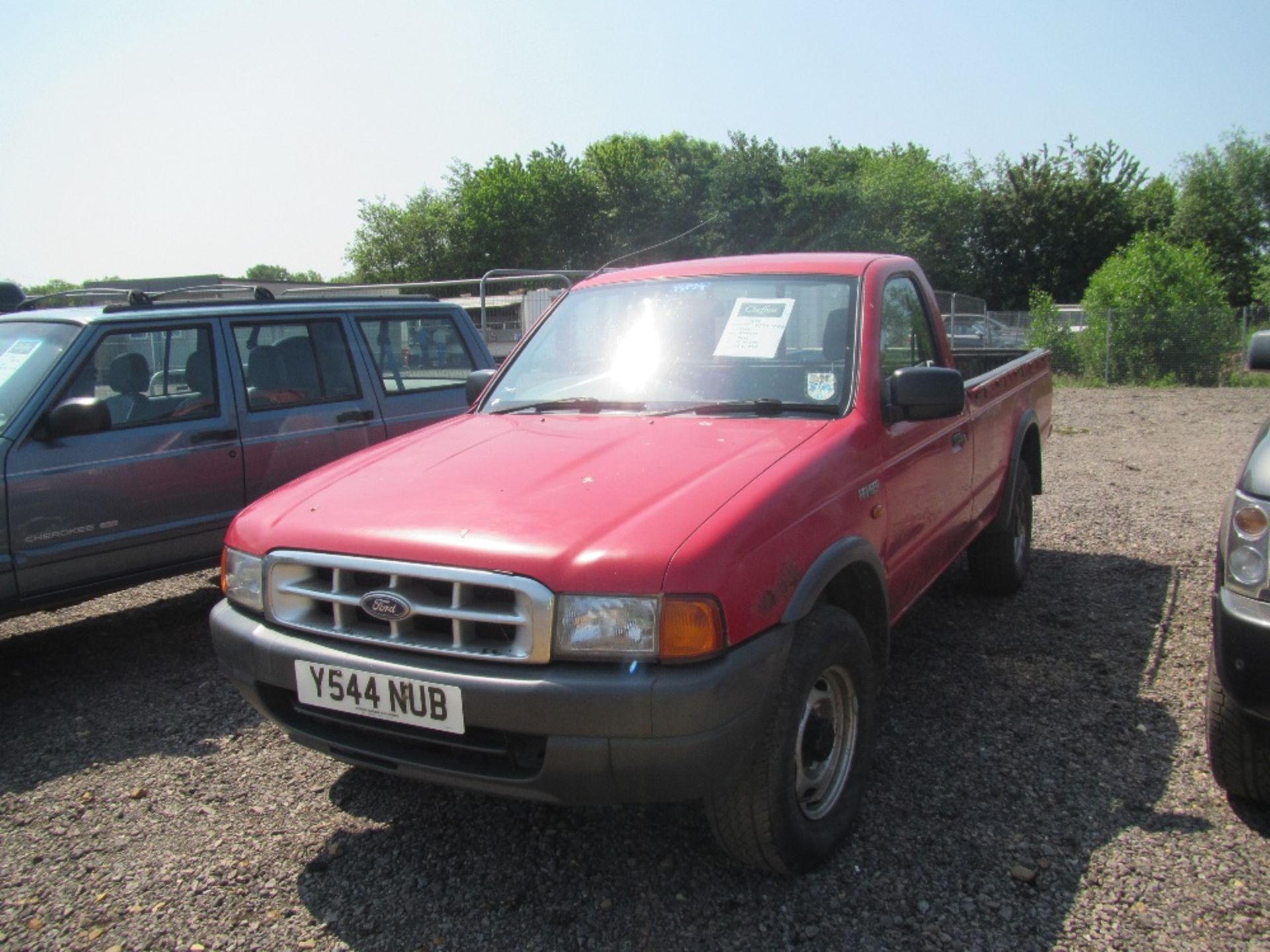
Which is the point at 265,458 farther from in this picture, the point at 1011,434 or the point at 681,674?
the point at 1011,434

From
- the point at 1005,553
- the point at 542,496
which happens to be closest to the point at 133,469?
the point at 542,496

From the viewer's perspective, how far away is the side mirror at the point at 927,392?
3186mm

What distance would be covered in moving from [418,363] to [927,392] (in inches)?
152

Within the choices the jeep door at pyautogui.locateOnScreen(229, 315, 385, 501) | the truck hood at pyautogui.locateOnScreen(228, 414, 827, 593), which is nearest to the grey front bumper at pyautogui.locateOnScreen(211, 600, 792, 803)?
the truck hood at pyautogui.locateOnScreen(228, 414, 827, 593)

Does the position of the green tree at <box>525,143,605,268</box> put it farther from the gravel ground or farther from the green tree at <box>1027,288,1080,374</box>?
the gravel ground

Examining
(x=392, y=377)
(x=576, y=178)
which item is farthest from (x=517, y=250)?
(x=392, y=377)

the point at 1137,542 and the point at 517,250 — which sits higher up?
the point at 517,250

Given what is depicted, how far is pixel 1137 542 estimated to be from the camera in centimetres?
653

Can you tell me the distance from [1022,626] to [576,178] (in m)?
70.4

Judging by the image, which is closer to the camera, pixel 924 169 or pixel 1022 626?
pixel 1022 626

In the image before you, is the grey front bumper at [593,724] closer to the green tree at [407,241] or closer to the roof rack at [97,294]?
the roof rack at [97,294]

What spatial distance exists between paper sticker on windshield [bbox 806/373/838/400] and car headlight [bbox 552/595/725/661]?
4.14 feet

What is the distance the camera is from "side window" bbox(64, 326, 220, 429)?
466cm

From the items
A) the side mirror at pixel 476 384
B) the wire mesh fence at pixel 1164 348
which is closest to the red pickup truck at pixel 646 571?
the side mirror at pixel 476 384
